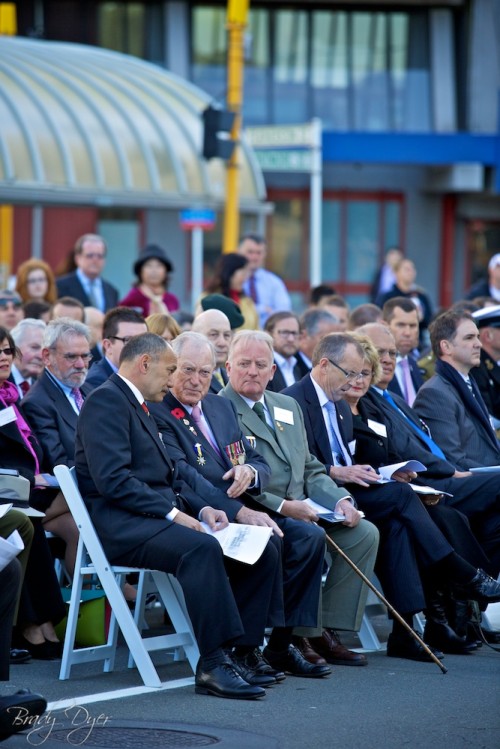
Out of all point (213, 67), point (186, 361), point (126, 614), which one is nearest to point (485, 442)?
point (186, 361)

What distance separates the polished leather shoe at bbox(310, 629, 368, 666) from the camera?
26.2ft

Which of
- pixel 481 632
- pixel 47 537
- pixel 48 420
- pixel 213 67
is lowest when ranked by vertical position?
pixel 481 632

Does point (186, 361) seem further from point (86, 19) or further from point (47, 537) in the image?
point (86, 19)

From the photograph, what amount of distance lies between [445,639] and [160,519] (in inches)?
88.0

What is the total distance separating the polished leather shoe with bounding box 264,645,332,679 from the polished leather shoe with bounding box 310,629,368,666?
356 mm

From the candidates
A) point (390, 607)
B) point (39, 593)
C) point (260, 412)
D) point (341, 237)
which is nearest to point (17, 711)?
point (39, 593)

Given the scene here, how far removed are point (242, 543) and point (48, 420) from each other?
171 centimetres

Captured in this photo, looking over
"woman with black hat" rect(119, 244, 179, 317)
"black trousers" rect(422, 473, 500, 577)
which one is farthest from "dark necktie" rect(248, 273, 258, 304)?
"black trousers" rect(422, 473, 500, 577)

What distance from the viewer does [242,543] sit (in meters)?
7.21

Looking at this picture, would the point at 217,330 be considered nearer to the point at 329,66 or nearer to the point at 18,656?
the point at 18,656

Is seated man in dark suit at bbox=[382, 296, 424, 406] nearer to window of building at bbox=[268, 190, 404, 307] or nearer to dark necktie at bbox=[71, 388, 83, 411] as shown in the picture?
dark necktie at bbox=[71, 388, 83, 411]

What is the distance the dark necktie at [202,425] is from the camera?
787 cm

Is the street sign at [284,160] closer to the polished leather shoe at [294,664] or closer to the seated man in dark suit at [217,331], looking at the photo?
the seated man in dark suit at [217,331]

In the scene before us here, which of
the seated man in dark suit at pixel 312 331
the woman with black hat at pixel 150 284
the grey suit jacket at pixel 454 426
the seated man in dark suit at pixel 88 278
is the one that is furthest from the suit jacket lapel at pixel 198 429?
the seated man in dark suit at pixel 88 278
